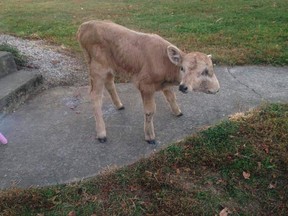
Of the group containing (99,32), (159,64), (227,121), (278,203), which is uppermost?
(99,32)

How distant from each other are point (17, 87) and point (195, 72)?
298cm

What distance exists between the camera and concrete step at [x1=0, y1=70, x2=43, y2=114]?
5418 mm

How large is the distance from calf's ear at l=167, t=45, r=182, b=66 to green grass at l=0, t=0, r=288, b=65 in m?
2.87

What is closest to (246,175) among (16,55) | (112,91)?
(112,91)

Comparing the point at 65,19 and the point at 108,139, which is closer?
the point at 108,139

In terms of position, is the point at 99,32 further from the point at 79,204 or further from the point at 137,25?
the point at 137,25

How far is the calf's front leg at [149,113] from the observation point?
4523 mm

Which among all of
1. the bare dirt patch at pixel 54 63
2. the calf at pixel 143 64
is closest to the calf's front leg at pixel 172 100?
the calf at pixel 143 64

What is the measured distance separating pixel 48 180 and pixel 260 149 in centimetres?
246

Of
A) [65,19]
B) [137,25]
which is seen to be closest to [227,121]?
[137,25]

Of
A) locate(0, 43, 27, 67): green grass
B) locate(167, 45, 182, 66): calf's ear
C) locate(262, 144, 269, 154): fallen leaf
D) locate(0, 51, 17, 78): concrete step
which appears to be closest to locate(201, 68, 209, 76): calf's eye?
locate(167, 45, 182, 66): calf's ear

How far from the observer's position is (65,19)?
420 inches

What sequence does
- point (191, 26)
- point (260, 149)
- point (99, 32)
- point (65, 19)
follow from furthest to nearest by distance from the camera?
point (65, 19) → point (191, 26) → point (99, 32) → point (260, 149)

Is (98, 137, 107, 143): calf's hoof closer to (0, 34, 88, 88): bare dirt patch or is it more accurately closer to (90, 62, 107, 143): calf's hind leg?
(90, 62, 107, 143): calf's hind leg
